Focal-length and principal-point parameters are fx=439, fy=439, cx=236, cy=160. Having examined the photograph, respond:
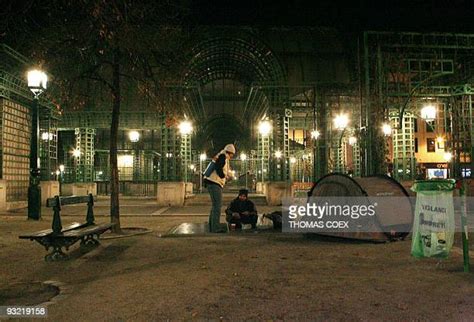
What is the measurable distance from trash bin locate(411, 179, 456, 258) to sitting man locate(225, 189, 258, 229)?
4875mm

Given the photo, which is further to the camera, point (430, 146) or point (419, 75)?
point (430, 146)

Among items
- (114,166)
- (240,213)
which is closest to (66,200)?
(114,166)

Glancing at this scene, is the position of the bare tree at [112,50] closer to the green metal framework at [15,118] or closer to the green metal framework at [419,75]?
the green metal framework at [15,118]

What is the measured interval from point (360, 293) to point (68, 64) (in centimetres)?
984

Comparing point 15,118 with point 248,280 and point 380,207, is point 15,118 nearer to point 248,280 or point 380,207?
point 380,207

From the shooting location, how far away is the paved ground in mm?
5043

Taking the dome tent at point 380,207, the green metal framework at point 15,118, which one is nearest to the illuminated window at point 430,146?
the green metal framework at point 15,118

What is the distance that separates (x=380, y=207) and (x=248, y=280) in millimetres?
4345

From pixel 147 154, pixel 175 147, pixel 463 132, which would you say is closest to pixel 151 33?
pixel 175 147

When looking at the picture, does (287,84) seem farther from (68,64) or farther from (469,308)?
(469,308)

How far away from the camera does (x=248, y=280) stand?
6484mm

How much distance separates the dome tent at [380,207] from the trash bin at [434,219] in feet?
6.05

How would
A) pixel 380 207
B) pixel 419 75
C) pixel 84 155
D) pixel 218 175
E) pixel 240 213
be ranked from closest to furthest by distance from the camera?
pixel 380 207 → pixel 218 175 → pixel 240 213 → pixel 419 75 → pixel 84 155

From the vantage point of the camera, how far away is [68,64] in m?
12.0
